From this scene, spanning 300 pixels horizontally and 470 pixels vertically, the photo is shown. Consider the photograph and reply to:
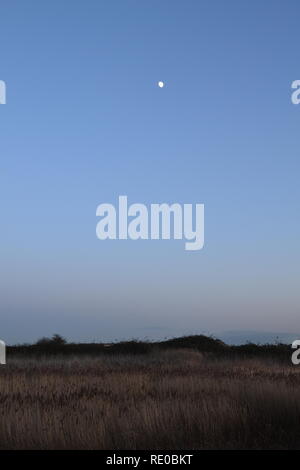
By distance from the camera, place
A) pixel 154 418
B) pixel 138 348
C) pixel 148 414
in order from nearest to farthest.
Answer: pixel 154 418, pixel 148 414, pixel 138 348

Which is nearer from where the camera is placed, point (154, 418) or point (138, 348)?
point (154, 418)

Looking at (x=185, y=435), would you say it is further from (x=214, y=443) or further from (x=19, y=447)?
(x=19, y=447)

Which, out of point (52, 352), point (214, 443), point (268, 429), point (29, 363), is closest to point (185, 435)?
point (214, 443)

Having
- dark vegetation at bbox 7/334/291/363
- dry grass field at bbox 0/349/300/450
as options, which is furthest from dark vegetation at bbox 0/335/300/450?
dark vegetation at bbox 7/334/291/363

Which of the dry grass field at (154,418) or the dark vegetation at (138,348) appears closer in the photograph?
the dry grass field at (154,418)

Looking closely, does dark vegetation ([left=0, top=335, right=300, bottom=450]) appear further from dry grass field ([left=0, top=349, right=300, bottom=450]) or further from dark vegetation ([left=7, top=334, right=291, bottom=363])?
dark vegetation ([left=7, top=334, right=291, bottom=363])

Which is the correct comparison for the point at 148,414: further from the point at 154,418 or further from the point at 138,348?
the point at 138,348

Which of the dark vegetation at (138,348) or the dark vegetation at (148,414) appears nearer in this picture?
the dark vegetation at (148,414)

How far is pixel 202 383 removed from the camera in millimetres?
14875

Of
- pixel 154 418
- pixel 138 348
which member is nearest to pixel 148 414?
pixel 154 418

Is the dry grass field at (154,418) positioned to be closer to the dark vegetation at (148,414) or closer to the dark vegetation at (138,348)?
the dark vegetation at (148,414)

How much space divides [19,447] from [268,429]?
3.95 metres

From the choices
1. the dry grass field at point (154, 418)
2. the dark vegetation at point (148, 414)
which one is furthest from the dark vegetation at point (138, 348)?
the dry grass field at point (154, 418)
